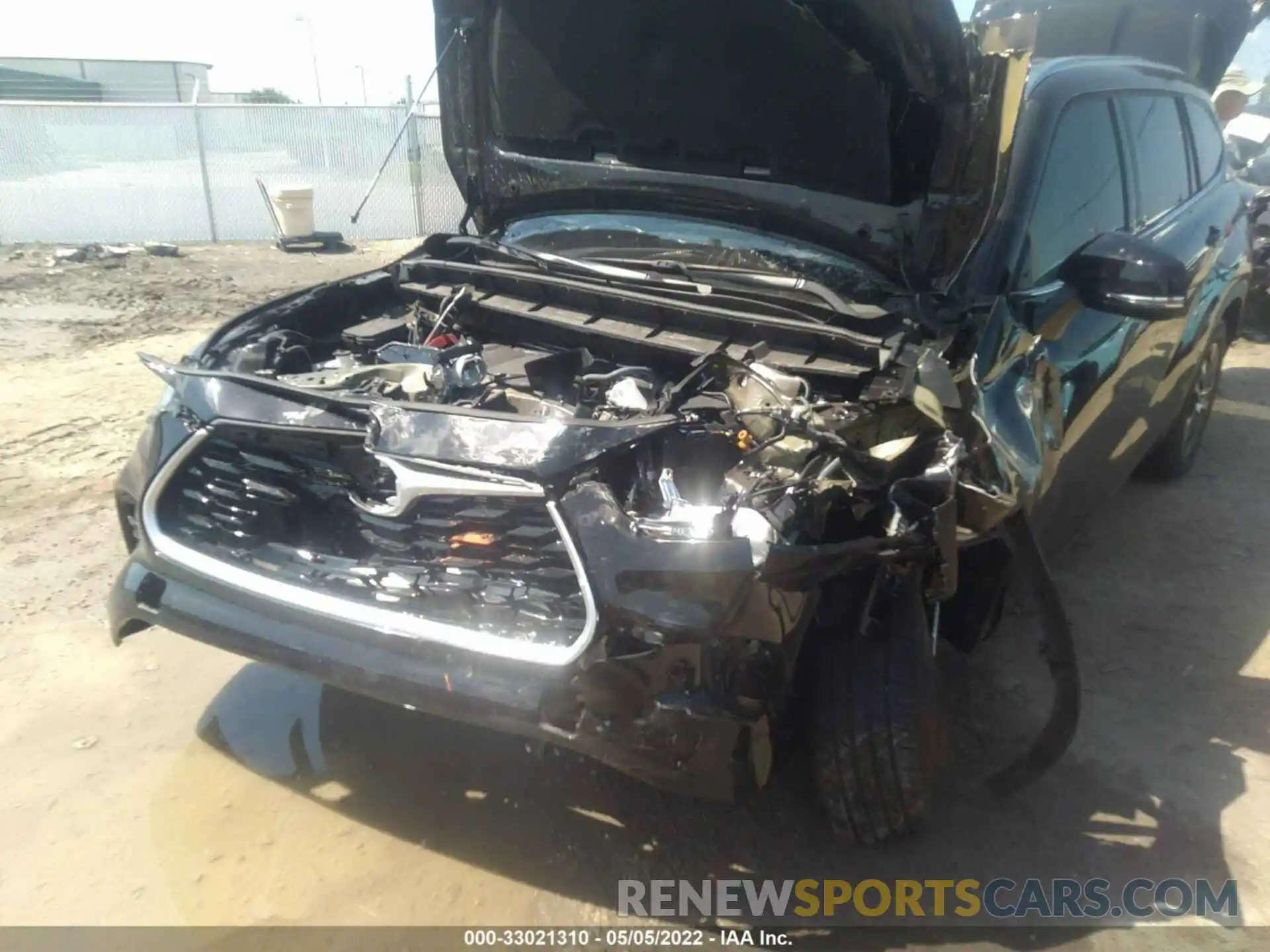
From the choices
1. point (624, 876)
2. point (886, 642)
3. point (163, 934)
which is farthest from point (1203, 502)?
point (163, 934)

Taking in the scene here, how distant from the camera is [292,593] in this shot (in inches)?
94.6

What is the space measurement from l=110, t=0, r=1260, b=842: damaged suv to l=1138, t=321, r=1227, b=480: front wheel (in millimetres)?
957

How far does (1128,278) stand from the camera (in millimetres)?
2791

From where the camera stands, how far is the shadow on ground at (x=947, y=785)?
8.20 ft

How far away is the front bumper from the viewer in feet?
6.77

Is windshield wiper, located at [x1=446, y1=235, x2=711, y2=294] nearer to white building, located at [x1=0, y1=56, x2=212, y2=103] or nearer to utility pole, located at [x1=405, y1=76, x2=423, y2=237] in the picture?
utility pole, located at [x1=405, y1=76, x2=423, y2=237]

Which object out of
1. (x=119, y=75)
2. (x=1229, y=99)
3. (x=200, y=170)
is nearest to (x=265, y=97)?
(x=119, y=75)

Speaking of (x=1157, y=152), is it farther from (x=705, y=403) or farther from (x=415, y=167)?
(x=415, y=167)

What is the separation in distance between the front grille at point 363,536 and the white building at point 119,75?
17973 millimetres

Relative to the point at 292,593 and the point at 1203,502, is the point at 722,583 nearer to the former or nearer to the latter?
the point at 292,593

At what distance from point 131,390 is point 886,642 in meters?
5.11

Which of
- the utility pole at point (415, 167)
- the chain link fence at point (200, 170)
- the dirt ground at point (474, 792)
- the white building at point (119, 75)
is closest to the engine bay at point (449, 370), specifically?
the dirt ground at point (474, 792)

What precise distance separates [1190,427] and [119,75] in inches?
1147

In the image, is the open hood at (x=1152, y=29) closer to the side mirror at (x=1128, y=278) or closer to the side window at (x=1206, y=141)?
the side window at (x=1206, y=141)
